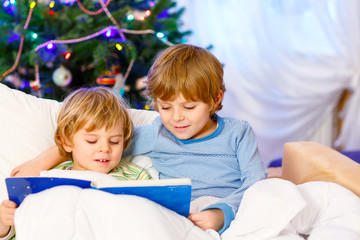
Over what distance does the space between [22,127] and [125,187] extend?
64cm

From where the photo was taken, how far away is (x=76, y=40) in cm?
242

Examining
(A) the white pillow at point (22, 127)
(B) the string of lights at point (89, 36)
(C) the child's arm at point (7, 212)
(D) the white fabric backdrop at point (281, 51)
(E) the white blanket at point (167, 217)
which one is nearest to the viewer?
(E) the white blanket at point (167, 217)

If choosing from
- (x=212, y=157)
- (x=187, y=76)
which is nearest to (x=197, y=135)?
(x=212, y=157)

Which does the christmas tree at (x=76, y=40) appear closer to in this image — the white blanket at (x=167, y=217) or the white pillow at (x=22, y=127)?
the white pillow at (x=22, y=127)

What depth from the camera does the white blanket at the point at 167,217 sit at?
1.07 metres

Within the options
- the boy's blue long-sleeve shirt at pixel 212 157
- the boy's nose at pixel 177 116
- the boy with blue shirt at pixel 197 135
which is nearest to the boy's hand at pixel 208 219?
the boy with blue shirt at pixel 197 135

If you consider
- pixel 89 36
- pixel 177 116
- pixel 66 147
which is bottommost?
pixel 66 147

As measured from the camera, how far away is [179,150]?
1.59 metres

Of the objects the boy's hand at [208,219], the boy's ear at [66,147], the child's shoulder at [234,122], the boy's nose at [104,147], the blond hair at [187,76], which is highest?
the blond hair at [187,76]

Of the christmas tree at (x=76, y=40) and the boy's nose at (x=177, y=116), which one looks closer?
the boy's nose at (x=177, y=116)

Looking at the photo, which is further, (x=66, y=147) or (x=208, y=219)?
(x=66, y=147)

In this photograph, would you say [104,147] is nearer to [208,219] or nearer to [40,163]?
[40,163]

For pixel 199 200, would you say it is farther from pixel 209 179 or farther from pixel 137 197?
pixel 137 197

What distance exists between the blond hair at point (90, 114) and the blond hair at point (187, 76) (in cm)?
13
